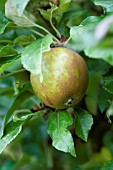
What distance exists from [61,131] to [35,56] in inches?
8.2

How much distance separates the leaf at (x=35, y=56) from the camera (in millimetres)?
806

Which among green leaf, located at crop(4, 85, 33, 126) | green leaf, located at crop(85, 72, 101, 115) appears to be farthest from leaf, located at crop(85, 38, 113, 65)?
green leaf, located at crop(85, 72, 101, 115)

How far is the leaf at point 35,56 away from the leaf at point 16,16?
12 centimetres

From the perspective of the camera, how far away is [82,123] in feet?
3.28

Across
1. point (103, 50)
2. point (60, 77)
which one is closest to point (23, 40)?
point (60, 77)

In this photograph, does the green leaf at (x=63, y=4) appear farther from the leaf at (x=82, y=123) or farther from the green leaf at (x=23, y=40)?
the leaf at (x=82, y=123)

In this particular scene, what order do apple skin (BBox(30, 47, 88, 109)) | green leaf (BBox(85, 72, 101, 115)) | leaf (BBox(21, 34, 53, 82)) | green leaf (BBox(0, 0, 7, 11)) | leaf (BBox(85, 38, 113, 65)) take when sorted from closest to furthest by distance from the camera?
leaf (BBox(85, 38, 113, 65)) → leaf (BBox(21, 34, 53, 82)) → apple skin (BBox(30, 47, 88, 109)) → green leaf (BBox(0, 0, 7, 11)) → green leaf (BBox(85, 72, 101, 115))

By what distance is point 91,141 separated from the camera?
1817 millimetres

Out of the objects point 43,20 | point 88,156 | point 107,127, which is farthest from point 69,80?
point 88,156

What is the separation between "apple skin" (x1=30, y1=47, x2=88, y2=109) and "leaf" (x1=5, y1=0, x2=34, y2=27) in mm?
132

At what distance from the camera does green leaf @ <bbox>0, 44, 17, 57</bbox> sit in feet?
3.14

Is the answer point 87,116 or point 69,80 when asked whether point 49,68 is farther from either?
point 87,116

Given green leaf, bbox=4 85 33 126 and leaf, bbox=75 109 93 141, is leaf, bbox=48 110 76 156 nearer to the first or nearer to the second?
leaf, bbox=75 109 93 141

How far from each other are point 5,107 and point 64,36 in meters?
0.52
